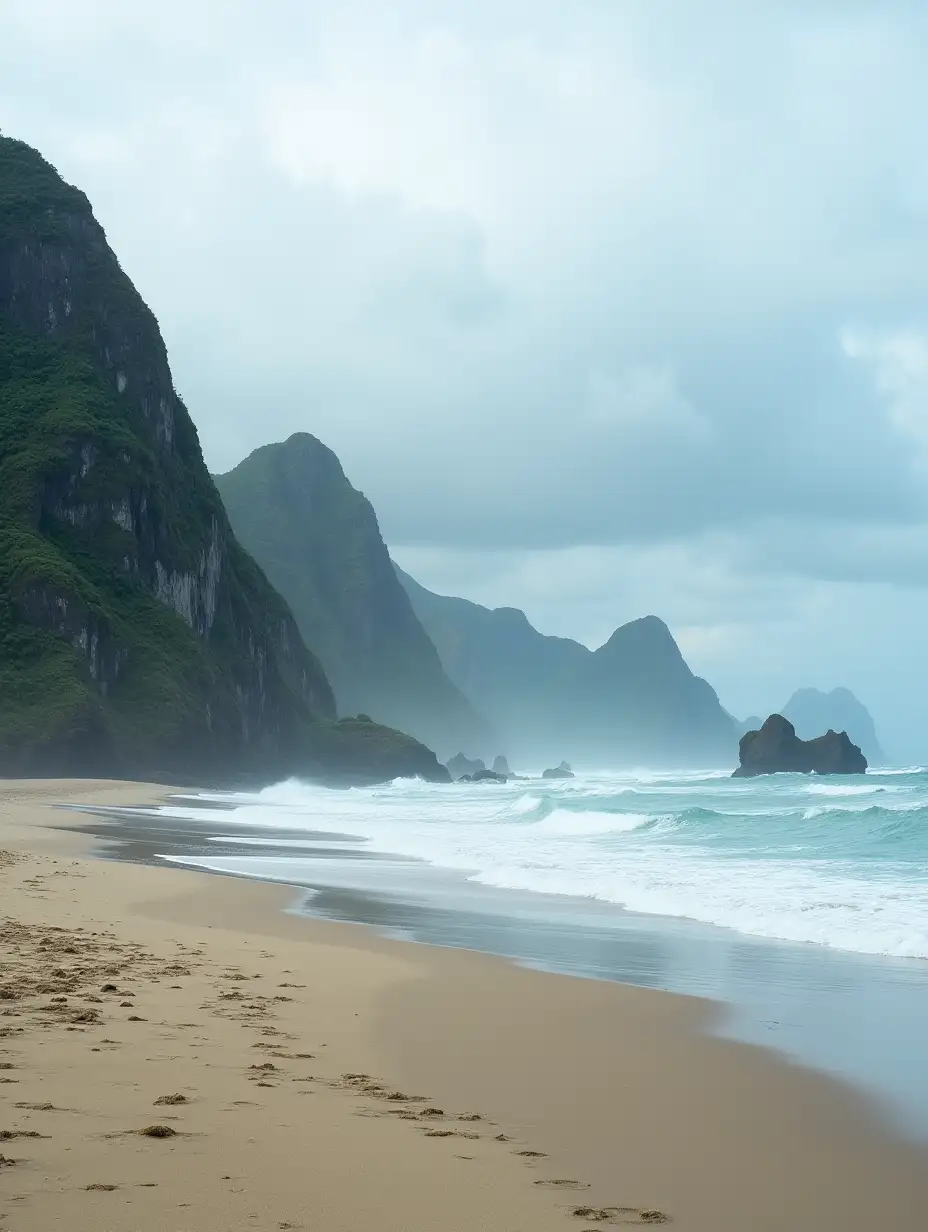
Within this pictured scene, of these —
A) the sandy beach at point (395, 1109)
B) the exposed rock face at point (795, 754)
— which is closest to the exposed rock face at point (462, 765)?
the exposed rock face at point (795, 754)

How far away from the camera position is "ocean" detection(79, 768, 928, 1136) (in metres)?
8.08

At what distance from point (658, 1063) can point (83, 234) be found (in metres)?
107

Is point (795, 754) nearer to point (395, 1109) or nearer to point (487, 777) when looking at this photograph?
point (487, 777)

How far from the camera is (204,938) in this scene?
1057 cm

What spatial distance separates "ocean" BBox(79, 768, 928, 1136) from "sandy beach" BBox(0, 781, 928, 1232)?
76 cm

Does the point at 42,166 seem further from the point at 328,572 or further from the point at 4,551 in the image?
the point at 328,572

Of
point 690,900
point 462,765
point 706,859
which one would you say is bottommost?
point 462,765

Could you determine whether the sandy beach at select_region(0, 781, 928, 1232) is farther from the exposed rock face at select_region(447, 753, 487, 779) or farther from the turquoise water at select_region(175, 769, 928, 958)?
the exposed rock face at select_region(447, 753, 487, 779)

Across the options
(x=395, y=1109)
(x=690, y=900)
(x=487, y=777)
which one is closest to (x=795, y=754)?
(x=487, y=777)

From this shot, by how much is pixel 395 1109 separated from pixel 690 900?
9907mm

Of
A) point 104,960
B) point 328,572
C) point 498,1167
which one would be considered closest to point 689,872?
point 104,960

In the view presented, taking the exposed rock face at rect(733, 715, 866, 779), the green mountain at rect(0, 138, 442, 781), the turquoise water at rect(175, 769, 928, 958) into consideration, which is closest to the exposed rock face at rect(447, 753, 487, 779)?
the green mountain at rect(0, 138, 442, 781)

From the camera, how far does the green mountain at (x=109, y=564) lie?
76.6m

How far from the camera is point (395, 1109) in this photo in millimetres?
5418
